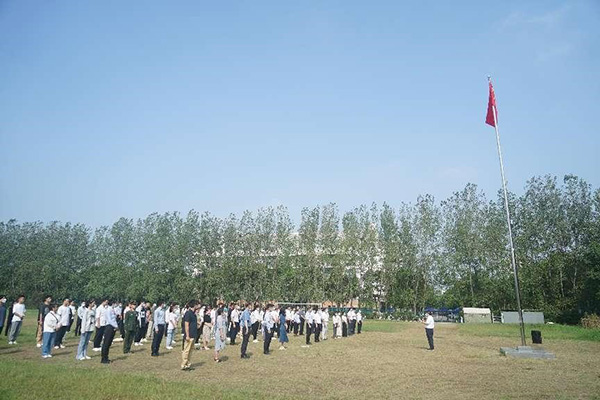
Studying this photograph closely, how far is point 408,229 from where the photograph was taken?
5709 cm

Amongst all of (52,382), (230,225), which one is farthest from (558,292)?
(52,382)

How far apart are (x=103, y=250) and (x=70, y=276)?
6810mm

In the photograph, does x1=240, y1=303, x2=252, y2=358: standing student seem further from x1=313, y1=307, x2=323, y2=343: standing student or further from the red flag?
the red flag

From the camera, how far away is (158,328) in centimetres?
1644

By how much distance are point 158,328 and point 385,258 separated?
42.8 meters

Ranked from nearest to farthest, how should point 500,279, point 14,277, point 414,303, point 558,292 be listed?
point 558,292 < point 500,279 < point 414,303 < point 14,277

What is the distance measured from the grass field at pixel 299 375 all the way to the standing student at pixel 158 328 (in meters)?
0.45

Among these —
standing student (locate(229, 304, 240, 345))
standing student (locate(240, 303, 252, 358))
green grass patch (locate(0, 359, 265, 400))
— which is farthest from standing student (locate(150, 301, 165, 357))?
green grass patch (locate(0, 359, 265, 400))

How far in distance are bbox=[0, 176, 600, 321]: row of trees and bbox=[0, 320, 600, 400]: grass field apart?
32754 mm

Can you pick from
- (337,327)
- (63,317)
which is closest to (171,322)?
(63,317)

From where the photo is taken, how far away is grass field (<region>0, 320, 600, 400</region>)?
31.0 ft

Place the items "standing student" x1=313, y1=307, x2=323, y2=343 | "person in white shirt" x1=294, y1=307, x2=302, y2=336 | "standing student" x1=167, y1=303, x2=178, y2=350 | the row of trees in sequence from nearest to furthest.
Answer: "standing student" x1=167, y1=303, x2=178, y2=350 → "standing student" x1=313, y1=307, x2=323, y2=343 → "person in white shirt" x1=294, y1=307, x2=302, y2=336 → the row of trees

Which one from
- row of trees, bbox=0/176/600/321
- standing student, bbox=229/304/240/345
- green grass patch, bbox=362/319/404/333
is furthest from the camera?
row of trees, bbox=0/176/600/321

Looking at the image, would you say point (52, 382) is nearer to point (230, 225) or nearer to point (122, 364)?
point (122, 364)
